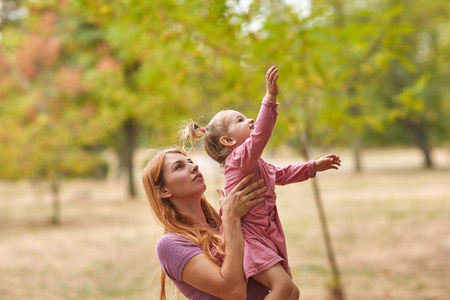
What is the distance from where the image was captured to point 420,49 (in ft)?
90.4

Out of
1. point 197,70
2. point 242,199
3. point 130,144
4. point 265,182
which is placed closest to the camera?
point 242,199

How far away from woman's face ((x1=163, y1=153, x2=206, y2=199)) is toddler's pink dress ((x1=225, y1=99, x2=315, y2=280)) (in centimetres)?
17

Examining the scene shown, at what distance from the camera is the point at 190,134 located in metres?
2.30

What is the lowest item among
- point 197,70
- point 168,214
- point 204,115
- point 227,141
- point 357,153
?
point 357,153

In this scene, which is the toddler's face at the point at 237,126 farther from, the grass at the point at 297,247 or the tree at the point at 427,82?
the tree at the point at 427,82

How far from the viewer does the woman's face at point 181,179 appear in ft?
7.30

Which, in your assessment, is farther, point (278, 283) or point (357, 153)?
point (357, 153)

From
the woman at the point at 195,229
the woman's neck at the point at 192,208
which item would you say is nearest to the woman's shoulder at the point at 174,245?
the woman at the point at 195,229

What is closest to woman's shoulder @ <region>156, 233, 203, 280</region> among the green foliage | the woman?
the woman

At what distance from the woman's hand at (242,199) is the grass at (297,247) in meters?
0.51

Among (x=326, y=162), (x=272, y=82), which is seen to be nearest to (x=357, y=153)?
(x=326, y=162)

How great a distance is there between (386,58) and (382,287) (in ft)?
11.9

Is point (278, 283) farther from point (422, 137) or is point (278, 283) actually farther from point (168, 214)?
point (422, 137)

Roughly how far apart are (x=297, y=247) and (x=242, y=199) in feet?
29.8
